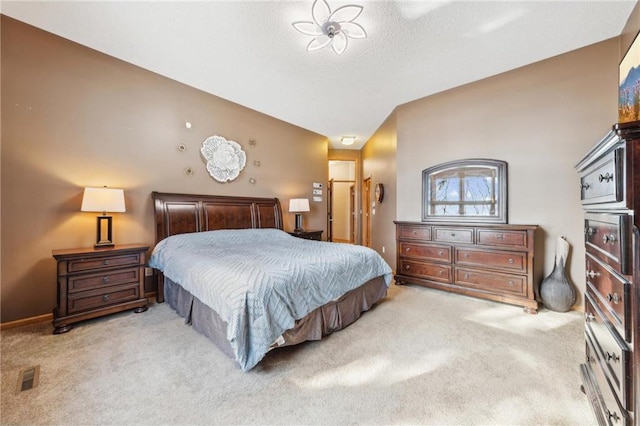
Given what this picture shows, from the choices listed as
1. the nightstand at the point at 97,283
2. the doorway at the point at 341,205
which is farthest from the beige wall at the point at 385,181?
the nightstand at the point at 97,283

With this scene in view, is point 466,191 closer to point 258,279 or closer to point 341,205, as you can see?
point 258,279

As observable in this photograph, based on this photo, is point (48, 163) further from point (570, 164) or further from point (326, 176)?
point (570, 164)

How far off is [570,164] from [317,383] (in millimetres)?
3470

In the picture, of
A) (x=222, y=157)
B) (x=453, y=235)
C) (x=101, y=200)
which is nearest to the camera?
(x=101, y=200)

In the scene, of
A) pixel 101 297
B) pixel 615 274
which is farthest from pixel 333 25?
pixel 101 297

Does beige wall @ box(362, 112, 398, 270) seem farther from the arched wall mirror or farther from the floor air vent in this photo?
the floor air vent

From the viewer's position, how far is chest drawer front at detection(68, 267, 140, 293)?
2.30 m

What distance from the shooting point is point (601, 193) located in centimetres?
112

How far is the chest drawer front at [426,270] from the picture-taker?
10.7 ft

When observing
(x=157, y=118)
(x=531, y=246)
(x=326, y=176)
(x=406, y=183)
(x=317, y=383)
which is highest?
(x=157, y=118)

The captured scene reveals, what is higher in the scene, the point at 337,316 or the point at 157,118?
the point at 157,118

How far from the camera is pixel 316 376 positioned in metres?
1.63

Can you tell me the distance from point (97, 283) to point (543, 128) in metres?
5.14

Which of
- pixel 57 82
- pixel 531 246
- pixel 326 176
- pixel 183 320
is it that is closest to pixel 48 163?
pixel 57 82
